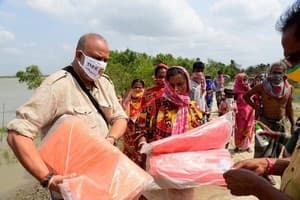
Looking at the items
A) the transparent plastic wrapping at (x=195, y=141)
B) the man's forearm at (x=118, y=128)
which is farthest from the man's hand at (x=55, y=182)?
the transparent plastic wrapping at (x=195, y=141)

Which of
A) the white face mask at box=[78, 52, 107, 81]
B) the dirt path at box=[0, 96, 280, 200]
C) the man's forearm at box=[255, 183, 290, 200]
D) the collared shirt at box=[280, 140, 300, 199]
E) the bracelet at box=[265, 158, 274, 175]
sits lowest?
the dirt path at box=[0, 96, 280, 200]

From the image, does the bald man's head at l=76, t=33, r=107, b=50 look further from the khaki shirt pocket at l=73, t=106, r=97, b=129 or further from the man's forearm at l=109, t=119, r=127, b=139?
the man's forearm at l=109, t=119, r=127, b=139

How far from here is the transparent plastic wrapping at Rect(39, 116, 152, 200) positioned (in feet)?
7.01

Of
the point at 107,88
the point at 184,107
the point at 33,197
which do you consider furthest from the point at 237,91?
Answer: the point at 107,88

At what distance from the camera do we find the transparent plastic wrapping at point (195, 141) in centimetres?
321

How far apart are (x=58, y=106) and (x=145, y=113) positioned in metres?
1.57

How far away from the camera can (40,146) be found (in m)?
2.21

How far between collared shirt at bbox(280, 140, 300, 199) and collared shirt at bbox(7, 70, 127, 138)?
3.97 feet

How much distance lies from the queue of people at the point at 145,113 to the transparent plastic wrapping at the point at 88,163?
7 centimetres

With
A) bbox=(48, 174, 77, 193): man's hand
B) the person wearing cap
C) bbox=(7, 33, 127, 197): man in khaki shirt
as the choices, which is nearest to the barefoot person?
the person wearing cap

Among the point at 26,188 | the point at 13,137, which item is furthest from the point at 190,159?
the point at 26,188

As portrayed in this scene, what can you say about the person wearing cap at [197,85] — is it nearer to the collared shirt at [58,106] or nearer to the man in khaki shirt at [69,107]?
the man in khaki shirt at [69,107]

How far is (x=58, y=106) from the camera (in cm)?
229

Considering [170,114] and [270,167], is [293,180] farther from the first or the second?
[170,114]
